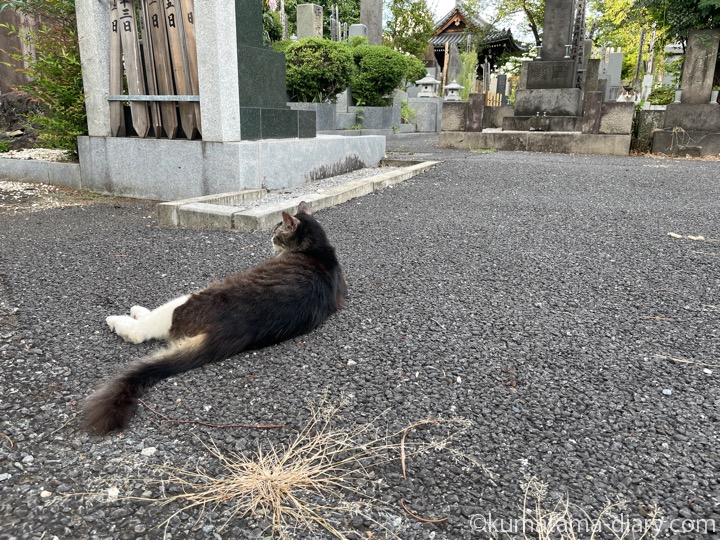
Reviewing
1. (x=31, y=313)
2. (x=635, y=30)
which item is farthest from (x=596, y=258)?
(x=635, y=30)

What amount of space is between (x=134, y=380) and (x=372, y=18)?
18768 mm

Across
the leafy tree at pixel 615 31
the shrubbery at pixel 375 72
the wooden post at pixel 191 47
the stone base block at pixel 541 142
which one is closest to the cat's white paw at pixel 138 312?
the wooden post at pixel 191 47

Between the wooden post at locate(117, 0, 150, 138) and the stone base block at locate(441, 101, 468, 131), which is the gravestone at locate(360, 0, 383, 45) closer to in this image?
the stone base block at locate(441, 101, 468, 131)

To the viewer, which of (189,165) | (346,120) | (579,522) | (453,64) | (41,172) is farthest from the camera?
(453,64)

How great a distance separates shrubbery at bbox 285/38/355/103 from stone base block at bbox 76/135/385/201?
541 cm

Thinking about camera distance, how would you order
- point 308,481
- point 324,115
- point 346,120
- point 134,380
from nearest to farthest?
1. point 308,481
2. point 134,380
3. point 324,115
4. point 346,120

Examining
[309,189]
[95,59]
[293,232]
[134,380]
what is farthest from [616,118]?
[134,380]

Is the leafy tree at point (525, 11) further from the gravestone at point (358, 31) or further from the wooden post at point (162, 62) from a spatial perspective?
the wooden post at point (162, 62)

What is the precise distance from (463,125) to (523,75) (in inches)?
106

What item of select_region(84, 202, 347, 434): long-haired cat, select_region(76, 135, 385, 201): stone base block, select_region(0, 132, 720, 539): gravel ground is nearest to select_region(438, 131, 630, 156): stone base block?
select_region(76, 135, 385, 201): stone base block

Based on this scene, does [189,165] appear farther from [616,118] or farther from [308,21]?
[308,21]

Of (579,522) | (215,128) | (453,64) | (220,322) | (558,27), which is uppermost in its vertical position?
(453,64)

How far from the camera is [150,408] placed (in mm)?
1837

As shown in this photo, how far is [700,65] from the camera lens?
10.3 m
